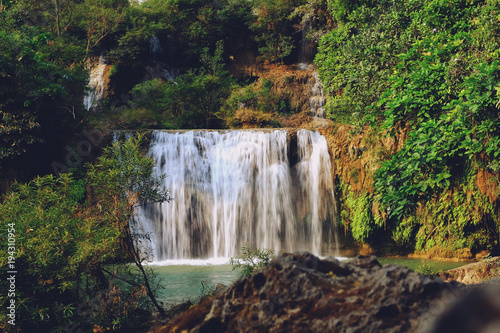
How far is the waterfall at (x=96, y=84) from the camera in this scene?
2545cm

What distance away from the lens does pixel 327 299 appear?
2.66m

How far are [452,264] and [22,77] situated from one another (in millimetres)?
14971

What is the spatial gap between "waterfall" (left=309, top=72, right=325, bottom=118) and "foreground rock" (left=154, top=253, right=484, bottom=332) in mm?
20247

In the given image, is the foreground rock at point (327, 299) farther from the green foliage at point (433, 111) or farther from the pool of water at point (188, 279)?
the green foliage at point (433, 111)

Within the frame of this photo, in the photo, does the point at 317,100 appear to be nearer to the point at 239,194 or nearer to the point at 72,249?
the point at 239,194

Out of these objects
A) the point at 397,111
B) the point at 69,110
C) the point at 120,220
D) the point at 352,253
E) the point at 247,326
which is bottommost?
the point at 352,253

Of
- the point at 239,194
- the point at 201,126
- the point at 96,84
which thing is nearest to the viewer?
the point at 239,194

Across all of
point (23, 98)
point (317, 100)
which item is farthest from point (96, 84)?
point (317, 100)

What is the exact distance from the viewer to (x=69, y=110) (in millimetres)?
15680

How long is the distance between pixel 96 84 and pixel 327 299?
86.4ft

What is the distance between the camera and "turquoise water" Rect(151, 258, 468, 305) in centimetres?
862

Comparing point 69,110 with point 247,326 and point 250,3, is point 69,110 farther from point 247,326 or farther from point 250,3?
point 250,3

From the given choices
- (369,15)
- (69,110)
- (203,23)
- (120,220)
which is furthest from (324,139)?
(203,23)

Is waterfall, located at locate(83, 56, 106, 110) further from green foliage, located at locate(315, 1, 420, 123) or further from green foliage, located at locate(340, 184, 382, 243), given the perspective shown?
green foliage, located at locate(340, 184, 382, 243)
